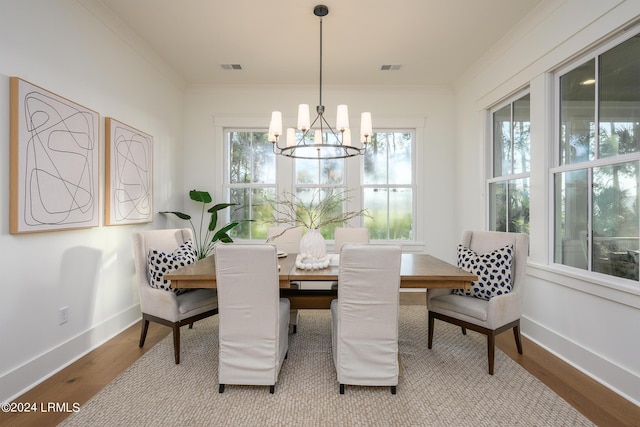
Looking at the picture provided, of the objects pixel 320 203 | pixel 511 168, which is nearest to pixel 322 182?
pixel 320 203

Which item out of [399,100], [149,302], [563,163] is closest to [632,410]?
[563,163]

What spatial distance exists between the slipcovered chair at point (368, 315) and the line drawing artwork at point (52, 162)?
2.01m

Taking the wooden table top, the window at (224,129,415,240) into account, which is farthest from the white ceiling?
the wooden table top

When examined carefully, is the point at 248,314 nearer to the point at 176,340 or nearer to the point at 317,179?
the point at 176,340

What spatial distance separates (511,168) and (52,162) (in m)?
4.04

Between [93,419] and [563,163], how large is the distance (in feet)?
12.3

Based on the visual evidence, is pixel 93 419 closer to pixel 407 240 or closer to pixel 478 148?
pixel 407 240

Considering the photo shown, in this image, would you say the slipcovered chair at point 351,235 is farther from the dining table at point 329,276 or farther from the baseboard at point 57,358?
the baseboard at point 57,358

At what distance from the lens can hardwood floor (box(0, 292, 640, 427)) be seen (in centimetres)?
175

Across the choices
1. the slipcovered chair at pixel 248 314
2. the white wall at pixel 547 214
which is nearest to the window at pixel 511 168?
the white wall at pixel 547 214

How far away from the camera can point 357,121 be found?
4.35 meters

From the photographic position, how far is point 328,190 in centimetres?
444

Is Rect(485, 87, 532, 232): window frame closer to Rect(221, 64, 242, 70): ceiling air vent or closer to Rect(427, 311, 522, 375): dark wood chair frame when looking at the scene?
Rect(427, 311, 522, 375): dark wood chair frame

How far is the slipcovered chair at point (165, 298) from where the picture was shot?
7.64 ft
